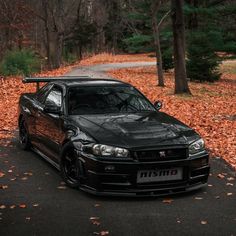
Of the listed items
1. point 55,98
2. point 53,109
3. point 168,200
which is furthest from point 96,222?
point 55,98

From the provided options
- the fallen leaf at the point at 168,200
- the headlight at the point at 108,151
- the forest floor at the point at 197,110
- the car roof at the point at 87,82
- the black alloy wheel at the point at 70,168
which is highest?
the car roof at the point at 87,82

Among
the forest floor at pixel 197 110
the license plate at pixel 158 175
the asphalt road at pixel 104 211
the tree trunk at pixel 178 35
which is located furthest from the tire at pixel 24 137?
the tree trunk at pixel 178 35

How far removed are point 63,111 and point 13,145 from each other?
3.06 m

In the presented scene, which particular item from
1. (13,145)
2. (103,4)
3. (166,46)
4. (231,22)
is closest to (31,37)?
(103,4)

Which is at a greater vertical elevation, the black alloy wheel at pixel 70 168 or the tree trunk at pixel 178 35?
the tree trunk at pixel 178 35

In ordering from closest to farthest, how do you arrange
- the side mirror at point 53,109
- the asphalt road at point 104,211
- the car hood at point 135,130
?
the asphalt road at point 104,211 < the car hood at point 135,130 < the side mirror at point 53,109

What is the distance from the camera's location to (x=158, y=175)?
20.4 feet

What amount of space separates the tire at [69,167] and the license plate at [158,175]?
3.03ft

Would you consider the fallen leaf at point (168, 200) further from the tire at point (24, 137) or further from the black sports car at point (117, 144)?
the tire at point (24, 137)

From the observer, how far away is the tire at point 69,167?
6705 mm

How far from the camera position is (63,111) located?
7.51 metres

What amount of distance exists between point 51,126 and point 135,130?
1.68 metres

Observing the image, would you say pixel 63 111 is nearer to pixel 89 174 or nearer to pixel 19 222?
pixel 89 174

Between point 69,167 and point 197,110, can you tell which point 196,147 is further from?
point 197,110
